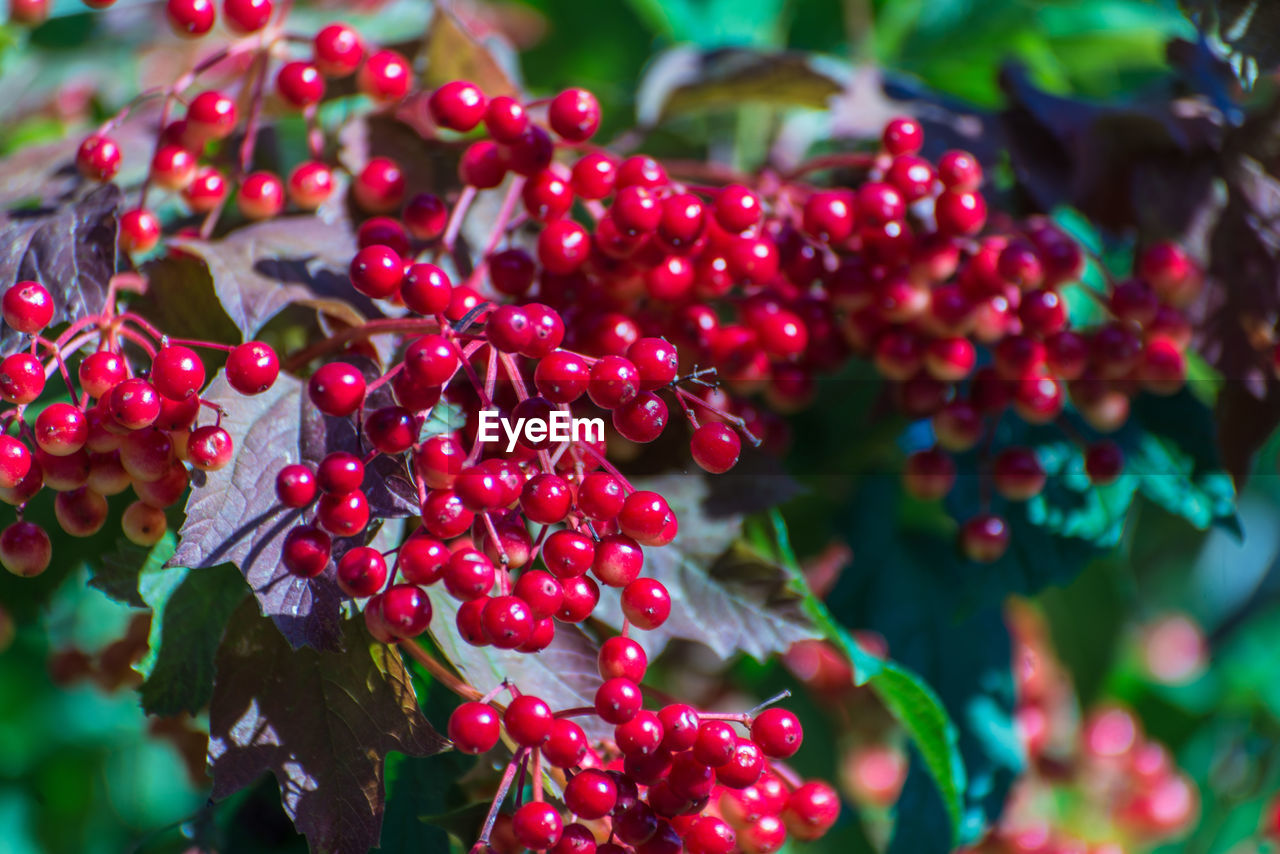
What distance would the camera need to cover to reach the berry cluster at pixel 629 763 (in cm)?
39

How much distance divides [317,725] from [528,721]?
103mm

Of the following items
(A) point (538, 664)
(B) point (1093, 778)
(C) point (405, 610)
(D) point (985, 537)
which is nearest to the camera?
(C) point (405, 610)

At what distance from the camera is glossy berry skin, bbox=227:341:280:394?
1.27 feet

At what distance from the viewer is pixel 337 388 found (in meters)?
0.38

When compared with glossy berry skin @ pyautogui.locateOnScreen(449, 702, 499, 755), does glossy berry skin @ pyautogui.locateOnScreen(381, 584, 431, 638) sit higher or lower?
higher

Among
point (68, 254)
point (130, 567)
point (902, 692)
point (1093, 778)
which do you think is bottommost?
point (1093, 778)

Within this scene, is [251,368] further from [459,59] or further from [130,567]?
[459,59]

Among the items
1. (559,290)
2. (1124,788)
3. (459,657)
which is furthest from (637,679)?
(1124,788)

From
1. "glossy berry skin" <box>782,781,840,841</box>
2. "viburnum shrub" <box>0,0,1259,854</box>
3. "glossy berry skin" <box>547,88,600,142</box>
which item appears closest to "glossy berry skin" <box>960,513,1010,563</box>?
"viburnum shrub" <box>0,0,1259,854</box>

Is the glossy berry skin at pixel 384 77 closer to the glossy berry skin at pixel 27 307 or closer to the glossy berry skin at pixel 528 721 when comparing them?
the glossy berry skin at pixel 27 307

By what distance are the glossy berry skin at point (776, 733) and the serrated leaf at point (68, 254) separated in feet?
1.08

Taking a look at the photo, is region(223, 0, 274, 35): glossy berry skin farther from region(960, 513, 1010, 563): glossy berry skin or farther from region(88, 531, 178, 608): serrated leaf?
region(960, 513, 1010, 563): glossy berry skin

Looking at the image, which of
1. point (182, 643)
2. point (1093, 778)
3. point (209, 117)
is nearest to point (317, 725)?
point (182, 643)

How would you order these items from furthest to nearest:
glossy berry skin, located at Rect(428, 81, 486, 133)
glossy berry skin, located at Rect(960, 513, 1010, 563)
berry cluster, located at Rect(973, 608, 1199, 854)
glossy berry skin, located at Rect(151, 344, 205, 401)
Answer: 1. berry cluster, located at Rect(973, 608, 1199, 854)
2. glossy berry skin, located at Rect(960, 513, 1010, 563)
3. glossy berry skin, located at Rect(428, 81, 486, 133)
4. glossy berry skin, located at Rect(151, 344, 205, 401)
